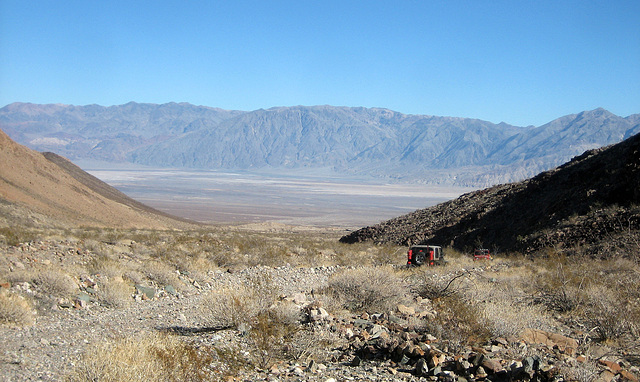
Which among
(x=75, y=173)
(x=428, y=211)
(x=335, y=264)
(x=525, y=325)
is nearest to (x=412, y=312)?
(x=525, y=325)

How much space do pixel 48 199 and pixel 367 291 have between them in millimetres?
41293

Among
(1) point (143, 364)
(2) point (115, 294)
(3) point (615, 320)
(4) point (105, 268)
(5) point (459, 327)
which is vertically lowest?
(2) point (115, 294)

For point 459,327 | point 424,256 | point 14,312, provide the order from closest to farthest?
point 459,327 → point 14,312 → point 424,256

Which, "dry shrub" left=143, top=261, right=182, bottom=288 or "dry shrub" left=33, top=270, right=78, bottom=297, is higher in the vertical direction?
"dry shrub" left=33, top=270, right=78, bottom=297

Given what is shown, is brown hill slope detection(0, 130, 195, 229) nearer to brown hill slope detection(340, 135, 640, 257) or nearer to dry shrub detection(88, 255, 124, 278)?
dry shrub detection(88, 255, 124, 278)

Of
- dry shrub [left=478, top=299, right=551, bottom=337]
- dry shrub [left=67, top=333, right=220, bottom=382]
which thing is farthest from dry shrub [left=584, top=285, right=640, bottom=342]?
dry shrub [left=67, top=333, right=220, bottom=382]

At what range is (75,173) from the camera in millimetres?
63125

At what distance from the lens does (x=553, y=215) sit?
22828 mm

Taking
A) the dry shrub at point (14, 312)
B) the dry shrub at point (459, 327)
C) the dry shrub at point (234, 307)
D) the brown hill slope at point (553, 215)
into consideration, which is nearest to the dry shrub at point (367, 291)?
the dry shrub at point (459, 327)

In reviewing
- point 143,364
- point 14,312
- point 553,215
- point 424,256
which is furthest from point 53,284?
point 553,215

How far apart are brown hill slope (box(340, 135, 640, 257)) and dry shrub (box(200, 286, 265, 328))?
1305 centimetres

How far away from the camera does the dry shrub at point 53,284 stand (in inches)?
365

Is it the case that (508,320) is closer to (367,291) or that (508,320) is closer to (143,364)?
(367,291)

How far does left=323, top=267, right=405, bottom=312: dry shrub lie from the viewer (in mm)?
9297
